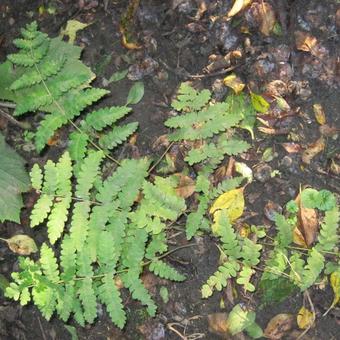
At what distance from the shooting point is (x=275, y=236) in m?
3.31

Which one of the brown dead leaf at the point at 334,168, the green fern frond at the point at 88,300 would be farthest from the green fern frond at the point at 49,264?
the brown dead leaf at the point at 334,168

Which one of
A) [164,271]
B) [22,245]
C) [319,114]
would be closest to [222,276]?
[164,271]

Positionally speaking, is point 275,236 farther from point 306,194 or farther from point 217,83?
point 217,83

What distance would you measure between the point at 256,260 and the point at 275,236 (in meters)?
0.32

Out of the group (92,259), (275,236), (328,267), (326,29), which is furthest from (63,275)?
(326,29)

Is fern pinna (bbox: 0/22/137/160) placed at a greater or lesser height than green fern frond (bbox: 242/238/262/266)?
greater

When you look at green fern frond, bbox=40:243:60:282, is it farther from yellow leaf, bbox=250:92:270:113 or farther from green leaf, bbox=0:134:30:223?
yellow leaf, bbox=250:92:270:113

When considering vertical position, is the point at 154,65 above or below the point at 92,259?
above

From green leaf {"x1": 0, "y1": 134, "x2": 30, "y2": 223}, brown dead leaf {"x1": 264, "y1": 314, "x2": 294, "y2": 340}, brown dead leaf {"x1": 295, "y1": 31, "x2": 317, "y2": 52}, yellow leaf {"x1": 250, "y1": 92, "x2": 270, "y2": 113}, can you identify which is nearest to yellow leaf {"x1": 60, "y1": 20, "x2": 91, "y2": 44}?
green leaf {"x1": 0, "y1": 134, "x2": 30, "y2": 223}

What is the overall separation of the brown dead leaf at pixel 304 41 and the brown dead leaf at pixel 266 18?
7.3 inches

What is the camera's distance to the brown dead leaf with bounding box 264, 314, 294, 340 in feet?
10.4

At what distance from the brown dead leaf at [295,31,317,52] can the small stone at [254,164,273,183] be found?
81 centimetres

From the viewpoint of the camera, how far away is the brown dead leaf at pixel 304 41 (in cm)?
342

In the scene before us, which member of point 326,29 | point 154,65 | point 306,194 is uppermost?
point 326,29
